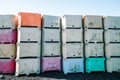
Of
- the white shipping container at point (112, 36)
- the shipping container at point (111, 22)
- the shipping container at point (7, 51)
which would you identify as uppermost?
the shipping container at point (111, 22)

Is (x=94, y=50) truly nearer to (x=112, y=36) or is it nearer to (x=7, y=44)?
(x=112, y=36)

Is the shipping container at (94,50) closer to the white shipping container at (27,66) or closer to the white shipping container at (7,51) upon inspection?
the white shipping container at (27,66)

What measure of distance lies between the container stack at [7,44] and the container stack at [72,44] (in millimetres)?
2193

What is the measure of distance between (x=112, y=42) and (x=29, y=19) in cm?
382

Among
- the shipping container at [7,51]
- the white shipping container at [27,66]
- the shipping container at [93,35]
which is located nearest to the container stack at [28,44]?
the white shipping container at [27,66]

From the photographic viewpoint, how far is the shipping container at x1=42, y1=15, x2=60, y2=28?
861cm

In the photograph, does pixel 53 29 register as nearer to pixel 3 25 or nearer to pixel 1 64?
pixel 3 25

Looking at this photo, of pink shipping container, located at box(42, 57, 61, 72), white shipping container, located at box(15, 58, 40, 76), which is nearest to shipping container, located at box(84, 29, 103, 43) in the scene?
pink shipping container, located at box(42, 57, 61, 72)

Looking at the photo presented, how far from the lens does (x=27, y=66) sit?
8.19 meters

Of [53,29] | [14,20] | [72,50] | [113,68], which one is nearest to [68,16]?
[53,29]

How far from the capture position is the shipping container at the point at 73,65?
27.8 feet

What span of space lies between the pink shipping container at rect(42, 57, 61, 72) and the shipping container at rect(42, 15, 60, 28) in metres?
1.43

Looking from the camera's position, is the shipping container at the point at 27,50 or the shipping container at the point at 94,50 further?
the shipping container at the point at 94,50

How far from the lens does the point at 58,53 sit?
870 centimetres
